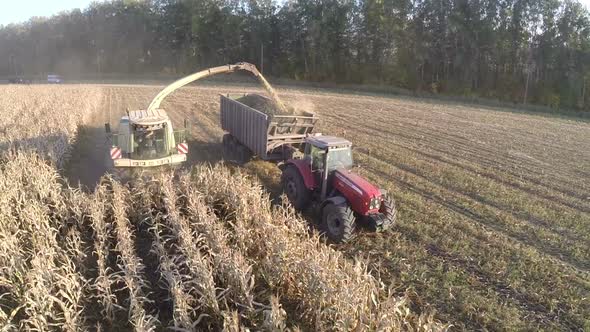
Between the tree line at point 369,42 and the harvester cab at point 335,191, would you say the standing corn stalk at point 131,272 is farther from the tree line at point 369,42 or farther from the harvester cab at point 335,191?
the tree line at point 369,42

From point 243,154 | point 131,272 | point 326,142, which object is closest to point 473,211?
point 326,142

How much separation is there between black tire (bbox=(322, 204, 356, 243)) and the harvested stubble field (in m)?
0.26

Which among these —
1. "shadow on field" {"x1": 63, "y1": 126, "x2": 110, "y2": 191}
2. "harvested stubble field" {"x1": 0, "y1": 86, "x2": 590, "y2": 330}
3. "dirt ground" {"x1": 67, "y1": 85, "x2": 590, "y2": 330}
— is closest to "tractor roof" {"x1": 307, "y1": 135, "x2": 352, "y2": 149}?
"dirt ground" {"x1": 67, "y1": 85, "x2": 590, "y2": 330}

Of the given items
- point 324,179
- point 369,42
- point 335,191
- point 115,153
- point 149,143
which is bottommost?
point 335,191

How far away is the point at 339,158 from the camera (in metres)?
8.34

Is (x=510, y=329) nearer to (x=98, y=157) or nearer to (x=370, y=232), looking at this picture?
(x=370, y=232)

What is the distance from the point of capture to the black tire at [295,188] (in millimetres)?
8508

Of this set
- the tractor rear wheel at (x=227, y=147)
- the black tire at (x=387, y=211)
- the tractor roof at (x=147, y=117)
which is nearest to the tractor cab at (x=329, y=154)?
the black tire at (x=387, y=211)

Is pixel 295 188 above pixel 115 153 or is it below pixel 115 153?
below

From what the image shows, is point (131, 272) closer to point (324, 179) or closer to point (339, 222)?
point (339, 222)

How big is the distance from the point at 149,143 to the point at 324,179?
484cm

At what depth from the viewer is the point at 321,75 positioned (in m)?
46.3

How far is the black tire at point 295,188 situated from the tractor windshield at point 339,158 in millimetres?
757

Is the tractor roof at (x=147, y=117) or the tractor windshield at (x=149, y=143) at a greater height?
the tractor roof at (x=147, y=117)
